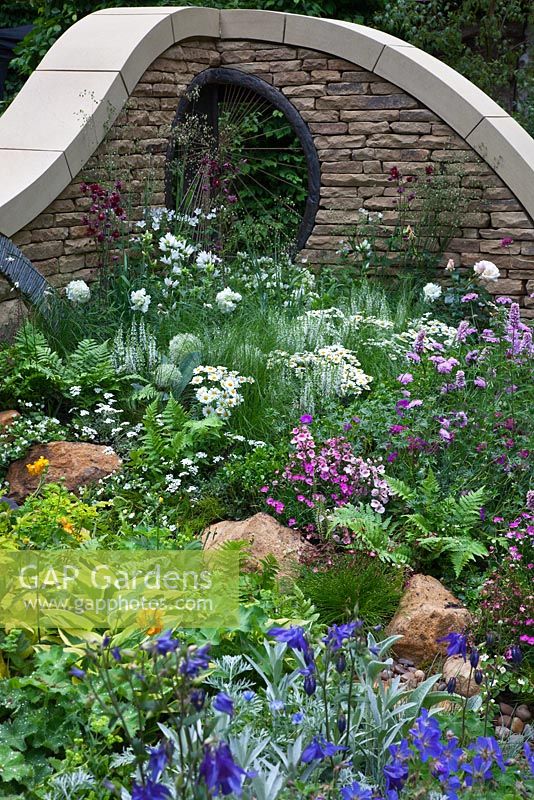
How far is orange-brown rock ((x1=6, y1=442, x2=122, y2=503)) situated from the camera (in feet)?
13.7

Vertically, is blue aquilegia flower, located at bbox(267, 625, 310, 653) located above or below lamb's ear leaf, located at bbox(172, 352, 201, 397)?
below

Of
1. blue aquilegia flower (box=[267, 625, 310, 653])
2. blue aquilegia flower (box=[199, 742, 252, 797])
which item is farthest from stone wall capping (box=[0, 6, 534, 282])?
blue aquilegia flower (box=[199, 742, 252, 797])

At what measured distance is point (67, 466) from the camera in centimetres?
423

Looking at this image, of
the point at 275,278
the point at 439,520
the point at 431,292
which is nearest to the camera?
the point at 439,520

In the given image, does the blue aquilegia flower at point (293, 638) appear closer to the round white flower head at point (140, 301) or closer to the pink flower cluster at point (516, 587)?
the pink flower cluster at point (516, 587)

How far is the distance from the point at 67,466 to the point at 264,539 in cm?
105

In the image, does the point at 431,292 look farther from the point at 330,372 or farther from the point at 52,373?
the point at 52,373

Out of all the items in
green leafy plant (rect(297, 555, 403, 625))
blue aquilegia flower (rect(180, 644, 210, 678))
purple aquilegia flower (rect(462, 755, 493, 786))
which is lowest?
green leafy plant (rect(297, 555, 403, 625))

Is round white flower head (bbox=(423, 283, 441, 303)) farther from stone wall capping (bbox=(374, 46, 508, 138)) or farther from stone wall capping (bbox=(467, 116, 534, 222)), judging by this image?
stone wall capping (bbox=(374, 46, 508, 138))

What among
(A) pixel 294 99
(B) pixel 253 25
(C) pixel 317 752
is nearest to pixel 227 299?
(A) pixel 294 99

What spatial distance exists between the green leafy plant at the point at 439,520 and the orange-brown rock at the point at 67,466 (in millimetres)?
1295

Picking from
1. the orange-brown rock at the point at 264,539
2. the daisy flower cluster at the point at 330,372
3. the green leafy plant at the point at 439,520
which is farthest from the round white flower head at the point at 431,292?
the orange-brown rock at the point at 264,539

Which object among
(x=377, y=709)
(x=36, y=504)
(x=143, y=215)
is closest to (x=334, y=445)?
(x=36, y=504)

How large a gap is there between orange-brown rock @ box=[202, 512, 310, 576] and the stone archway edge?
2.56m
